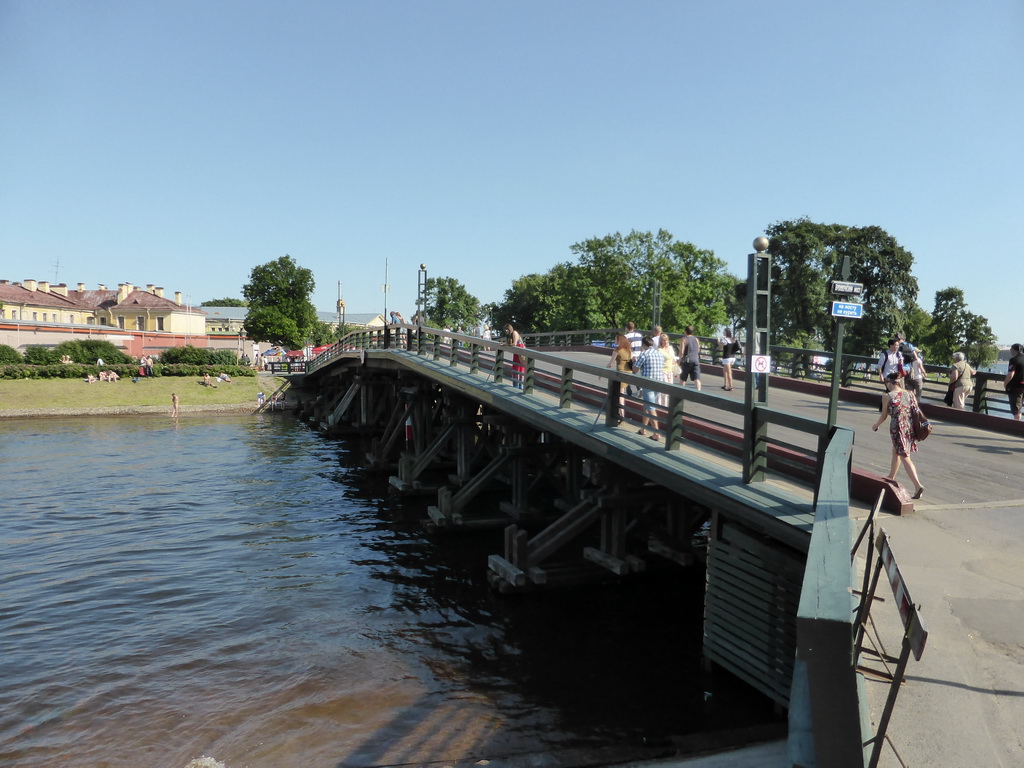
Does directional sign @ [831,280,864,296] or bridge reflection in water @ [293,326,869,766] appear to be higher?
directional sign @ [831,280,864,296]

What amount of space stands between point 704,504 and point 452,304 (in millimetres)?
123412

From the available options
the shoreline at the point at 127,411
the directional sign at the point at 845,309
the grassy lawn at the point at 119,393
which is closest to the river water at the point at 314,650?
the directional sign at the point at 845,309

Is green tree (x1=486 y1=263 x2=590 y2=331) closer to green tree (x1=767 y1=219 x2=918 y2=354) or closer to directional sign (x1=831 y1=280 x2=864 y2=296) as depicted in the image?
green tree (x1=767 y1=219 x2=918 y2=354)

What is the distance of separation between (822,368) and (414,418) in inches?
490

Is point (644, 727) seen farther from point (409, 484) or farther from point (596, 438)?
point (409, 484)

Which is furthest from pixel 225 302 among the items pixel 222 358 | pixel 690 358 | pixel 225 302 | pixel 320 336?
pixel 690 358

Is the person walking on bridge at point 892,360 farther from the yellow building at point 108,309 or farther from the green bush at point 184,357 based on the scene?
the yellow building at point 108,309

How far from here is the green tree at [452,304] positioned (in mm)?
129375

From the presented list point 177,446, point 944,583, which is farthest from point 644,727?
point 177,446

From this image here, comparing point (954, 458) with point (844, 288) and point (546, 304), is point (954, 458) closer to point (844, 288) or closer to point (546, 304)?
point (844, 288)

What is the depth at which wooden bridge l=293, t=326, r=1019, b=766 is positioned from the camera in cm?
330

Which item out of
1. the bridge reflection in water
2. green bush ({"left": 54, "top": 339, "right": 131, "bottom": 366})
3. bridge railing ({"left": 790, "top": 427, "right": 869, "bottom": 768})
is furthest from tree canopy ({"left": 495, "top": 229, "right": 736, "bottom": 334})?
bridge railing ({"left": 790, "top": 427, "right": 869, "bottom": 768})

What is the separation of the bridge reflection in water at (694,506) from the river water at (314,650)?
0.88 m

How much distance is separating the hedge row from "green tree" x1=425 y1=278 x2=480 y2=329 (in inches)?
2759
